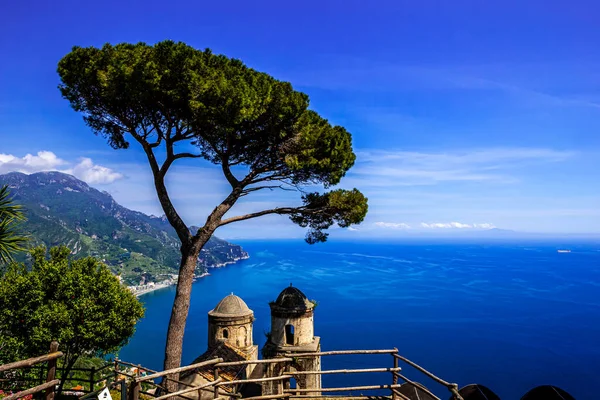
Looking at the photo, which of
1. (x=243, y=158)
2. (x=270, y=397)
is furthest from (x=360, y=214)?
(x=270, y=397)

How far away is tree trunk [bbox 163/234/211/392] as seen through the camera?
11039mm

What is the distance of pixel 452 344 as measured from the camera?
221 feet

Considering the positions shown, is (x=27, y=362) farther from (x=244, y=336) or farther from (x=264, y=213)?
(x=244, y=336)

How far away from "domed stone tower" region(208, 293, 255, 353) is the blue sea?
3606 centimetres

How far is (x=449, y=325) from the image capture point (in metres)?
78.4

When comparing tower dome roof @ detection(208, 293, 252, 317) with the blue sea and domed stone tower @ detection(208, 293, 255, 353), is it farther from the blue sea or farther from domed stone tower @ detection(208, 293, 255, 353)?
the blue sea

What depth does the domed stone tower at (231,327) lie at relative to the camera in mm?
21672

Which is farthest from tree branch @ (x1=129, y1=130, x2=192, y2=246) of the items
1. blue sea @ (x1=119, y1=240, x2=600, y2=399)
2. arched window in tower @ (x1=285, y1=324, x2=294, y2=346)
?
blue sea @ (x1=119, y1=240, x2=600, y2=399)

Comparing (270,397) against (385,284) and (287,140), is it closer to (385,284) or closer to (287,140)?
(287,140)

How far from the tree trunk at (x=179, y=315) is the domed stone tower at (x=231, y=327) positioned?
10.1 metres

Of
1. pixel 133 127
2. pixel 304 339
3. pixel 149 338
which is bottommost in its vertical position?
pixel 149 338

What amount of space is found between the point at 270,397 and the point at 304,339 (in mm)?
10822

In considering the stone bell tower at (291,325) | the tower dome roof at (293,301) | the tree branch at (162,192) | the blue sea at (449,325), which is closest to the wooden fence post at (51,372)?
the tree branch at (162,192)

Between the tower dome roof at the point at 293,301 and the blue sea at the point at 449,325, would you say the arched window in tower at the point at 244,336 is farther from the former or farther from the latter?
the blue sea at the point at 449,325
